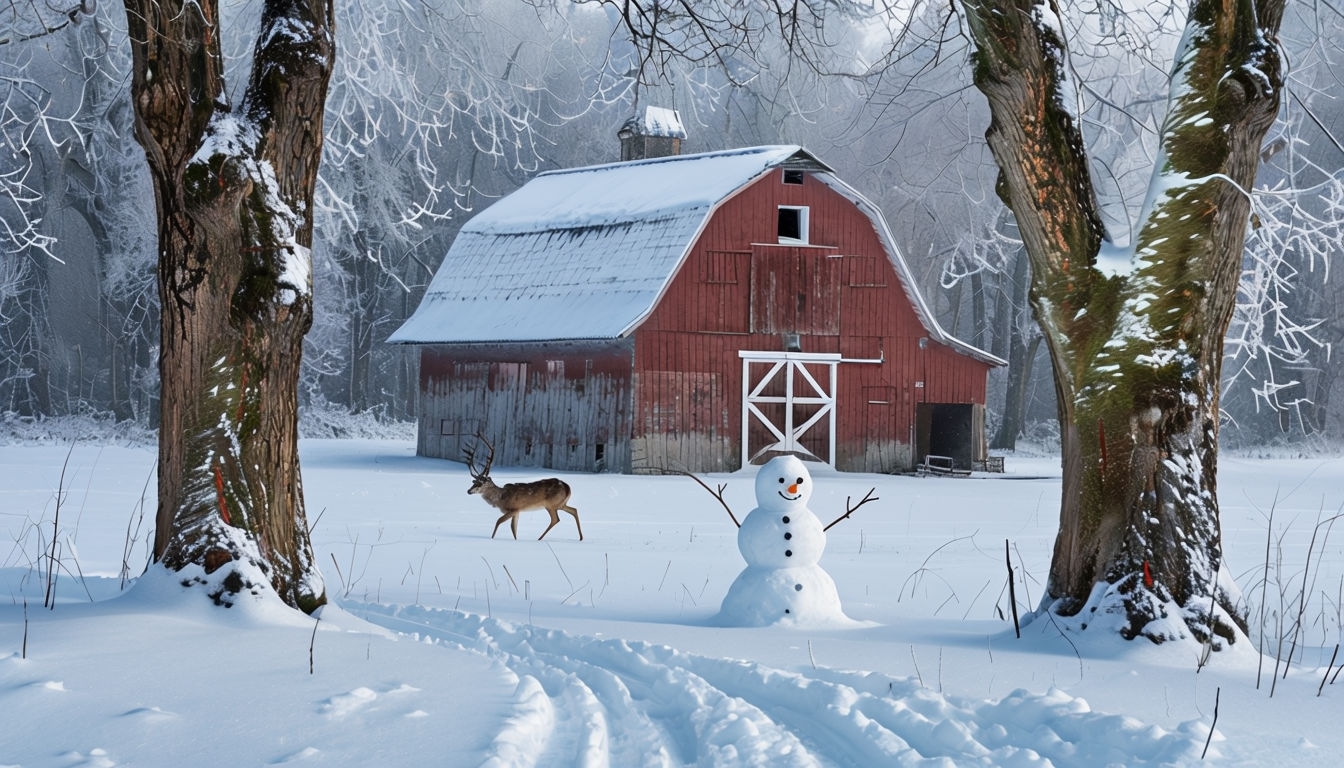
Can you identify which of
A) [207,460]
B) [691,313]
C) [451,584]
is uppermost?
[691,313]

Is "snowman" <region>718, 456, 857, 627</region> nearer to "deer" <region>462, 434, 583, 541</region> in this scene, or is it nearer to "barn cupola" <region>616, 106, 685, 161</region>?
"deer" <region>462, 434, 583, 541</region>

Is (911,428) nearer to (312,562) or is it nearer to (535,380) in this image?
(535,380)

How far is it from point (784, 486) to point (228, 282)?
9.45 feet

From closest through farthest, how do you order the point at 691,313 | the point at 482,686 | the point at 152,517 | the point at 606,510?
the point at 482,686 < the point at 152,517 < the point at 606,510 < the point at 691,313

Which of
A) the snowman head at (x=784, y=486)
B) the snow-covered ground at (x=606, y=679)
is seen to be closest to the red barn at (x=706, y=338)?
the snow-covered ground at (x=606, y=679)

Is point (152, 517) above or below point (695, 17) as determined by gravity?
below

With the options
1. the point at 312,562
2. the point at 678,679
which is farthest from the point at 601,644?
the point at 312,562

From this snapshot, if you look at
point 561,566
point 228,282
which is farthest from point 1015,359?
point 228,282

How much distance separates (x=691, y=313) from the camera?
22.4 meters

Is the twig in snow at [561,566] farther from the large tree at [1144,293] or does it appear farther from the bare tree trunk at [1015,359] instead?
the bare tree trunk at [1015,359]

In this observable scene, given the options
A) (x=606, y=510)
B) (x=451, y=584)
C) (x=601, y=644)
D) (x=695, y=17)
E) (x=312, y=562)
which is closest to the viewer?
(x=601, y=644)

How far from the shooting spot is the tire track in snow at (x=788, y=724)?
4367 millimetres

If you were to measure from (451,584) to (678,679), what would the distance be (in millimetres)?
3992

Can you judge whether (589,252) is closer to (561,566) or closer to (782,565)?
(561,566)
